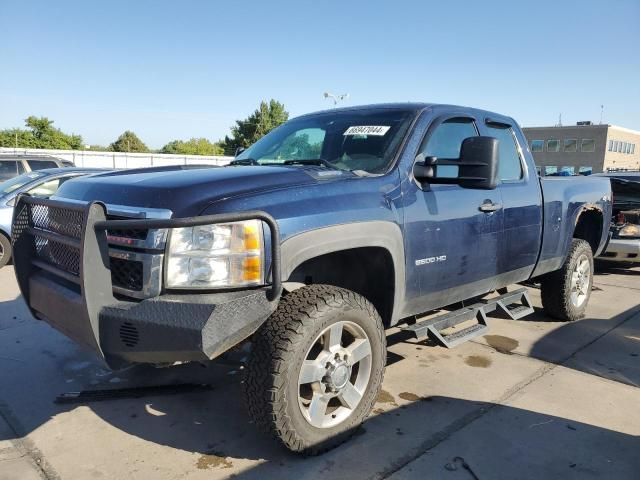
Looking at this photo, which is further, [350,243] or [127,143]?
[127,143]

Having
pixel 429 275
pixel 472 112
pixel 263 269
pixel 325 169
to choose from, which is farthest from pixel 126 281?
pixel 472 112

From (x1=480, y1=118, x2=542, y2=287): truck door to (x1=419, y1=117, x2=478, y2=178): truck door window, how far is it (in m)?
0.22

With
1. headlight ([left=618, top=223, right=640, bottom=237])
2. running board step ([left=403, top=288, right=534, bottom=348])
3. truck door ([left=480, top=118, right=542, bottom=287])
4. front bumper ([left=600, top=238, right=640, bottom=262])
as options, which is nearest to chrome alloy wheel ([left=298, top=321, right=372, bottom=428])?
running board step ([left=403, top=288, right=534, bottom=348])

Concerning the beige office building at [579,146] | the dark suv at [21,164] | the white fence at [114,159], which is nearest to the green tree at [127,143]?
the white fence at [114,159]

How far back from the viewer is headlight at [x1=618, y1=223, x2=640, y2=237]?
299 inches

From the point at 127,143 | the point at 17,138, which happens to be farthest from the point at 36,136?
the point at 127,143

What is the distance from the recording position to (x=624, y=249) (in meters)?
7.40

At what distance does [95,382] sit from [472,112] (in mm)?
3545

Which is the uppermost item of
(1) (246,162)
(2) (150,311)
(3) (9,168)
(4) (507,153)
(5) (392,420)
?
(4) (507,153)

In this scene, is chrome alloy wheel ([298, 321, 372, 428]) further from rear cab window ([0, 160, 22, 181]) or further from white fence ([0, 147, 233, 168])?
white fence ([0, 147, 233, 168])

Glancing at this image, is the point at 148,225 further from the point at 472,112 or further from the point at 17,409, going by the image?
the point at 472,112

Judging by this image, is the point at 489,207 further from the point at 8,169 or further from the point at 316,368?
the point at 8,169

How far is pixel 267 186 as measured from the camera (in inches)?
103

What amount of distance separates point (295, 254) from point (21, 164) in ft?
36.7
